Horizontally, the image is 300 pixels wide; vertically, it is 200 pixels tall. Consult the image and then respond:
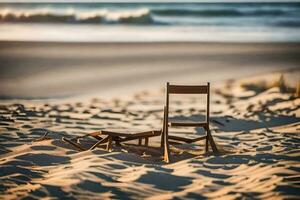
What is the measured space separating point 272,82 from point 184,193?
5.26 meters

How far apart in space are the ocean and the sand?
4.92 metres

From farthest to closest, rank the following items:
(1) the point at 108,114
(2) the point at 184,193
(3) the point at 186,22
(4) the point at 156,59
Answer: (3) the point at 186,22, (4) the point at 156,59, (1) the point at 108,114, (2) the point at 184,193

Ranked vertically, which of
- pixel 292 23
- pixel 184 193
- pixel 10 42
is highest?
pixel 292 23

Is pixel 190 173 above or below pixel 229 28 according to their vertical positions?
below

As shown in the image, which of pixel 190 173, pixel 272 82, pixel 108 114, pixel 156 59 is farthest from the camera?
pixel 156 59

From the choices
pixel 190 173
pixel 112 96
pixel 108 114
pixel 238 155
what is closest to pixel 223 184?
pixel 190 173

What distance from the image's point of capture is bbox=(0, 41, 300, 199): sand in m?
3.61

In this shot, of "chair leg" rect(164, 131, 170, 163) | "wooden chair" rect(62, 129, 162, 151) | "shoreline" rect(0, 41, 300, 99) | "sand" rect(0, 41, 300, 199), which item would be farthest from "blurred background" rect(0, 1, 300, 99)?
"chair leg" rect(164, 131, 170, 163)

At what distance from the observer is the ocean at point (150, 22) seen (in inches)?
515

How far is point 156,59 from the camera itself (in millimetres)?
10984

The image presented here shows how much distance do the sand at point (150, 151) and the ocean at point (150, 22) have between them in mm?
4920

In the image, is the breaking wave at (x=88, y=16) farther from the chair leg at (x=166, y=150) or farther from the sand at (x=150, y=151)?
the chair leg at (x=166, y=150)

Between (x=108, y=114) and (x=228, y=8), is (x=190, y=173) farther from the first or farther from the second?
(x=228, y=8)

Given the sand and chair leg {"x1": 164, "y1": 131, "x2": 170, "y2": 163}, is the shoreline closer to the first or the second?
the sand
